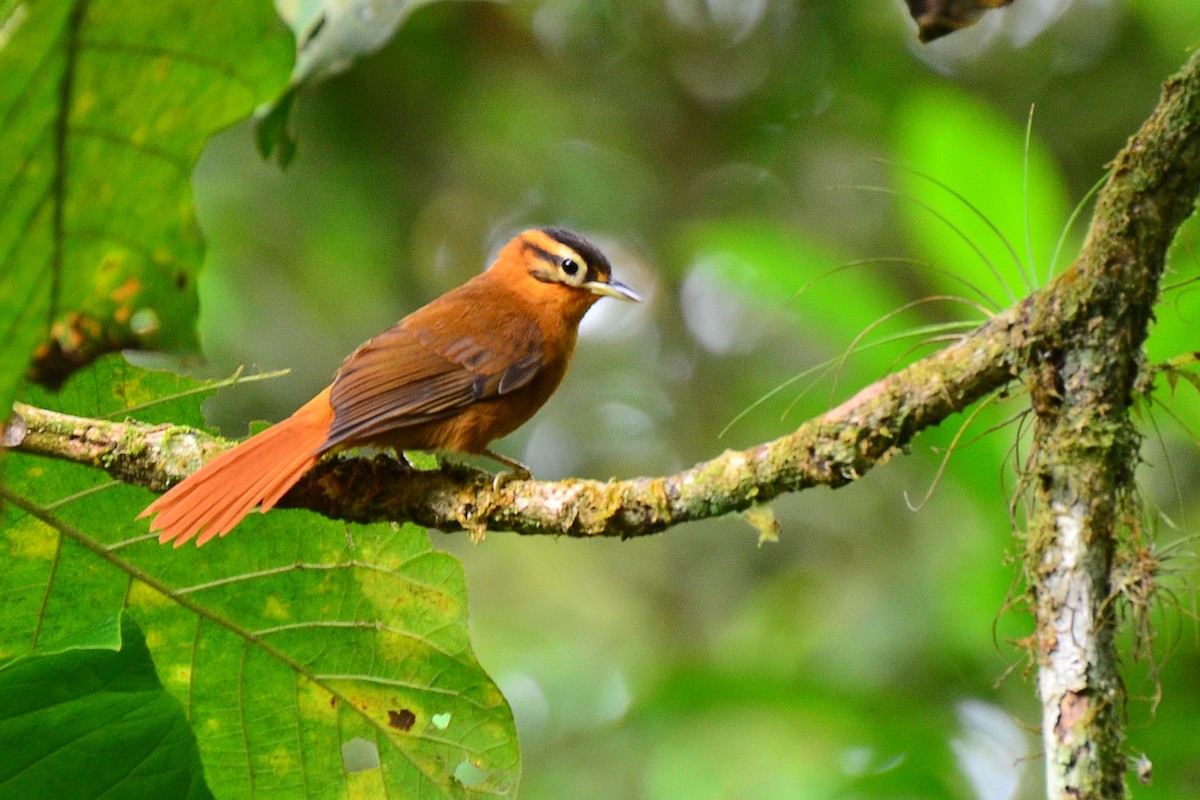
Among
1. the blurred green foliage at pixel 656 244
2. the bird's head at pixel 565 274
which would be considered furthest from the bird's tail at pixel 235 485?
the blurred green foliage at pixel 656 244

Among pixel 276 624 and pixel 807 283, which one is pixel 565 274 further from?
pixel 276 624

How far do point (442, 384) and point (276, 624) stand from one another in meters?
0.94

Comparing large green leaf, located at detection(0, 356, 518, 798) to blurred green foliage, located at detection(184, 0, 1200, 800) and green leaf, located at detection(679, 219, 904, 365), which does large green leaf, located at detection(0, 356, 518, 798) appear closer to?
green leaf, located at detection(679, 219, 904, 365)

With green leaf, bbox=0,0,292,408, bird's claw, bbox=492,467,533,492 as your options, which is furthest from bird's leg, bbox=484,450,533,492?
green leaf, bbox=0,0,292,408

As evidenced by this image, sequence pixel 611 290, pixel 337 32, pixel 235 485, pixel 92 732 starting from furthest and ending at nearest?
pixel 611 290 → pixel 337 32 → pixel 235 485 → pixel 92 732

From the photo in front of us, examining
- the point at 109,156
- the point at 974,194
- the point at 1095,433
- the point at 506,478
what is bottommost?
the point at 109,156

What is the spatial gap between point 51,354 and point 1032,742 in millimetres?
3085

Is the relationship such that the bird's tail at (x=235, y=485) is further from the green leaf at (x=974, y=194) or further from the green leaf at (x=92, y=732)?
the green leaf at (x=974, y=194)

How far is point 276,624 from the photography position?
2.11m

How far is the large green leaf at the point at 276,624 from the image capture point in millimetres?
2084

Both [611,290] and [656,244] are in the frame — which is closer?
[611,290]

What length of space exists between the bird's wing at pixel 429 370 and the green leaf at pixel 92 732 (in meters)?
0.98

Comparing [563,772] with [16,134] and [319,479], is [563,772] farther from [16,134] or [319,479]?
[16,134]

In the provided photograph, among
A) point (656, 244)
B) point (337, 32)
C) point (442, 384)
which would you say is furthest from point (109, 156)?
point (656, 244)
